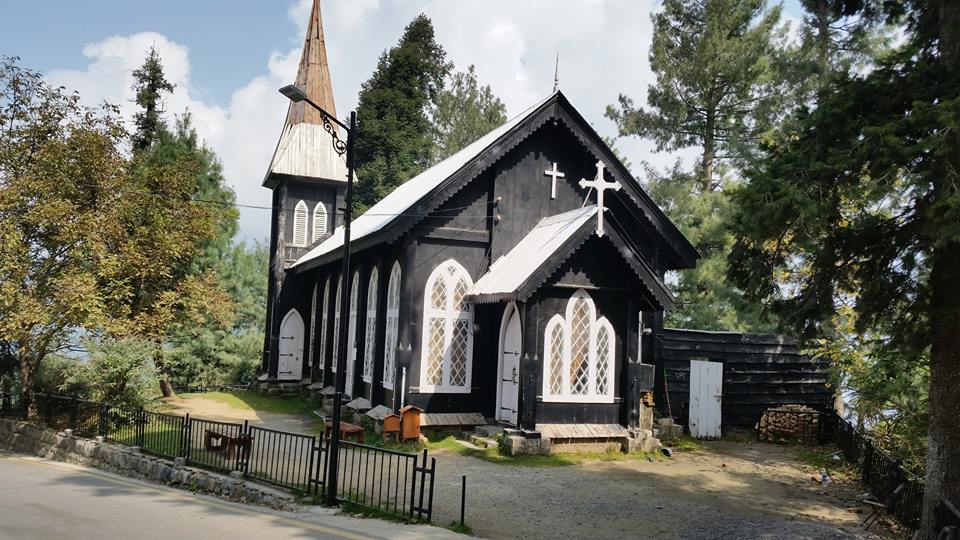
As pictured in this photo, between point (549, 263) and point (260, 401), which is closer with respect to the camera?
point (549, 263)

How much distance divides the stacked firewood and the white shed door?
134cm

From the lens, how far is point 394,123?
1758 inches

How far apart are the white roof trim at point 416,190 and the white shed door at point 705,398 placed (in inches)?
324

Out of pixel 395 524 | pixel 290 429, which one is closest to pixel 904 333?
pixel 395 524

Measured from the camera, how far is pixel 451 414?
54.6 ft

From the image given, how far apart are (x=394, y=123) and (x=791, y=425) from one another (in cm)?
3257

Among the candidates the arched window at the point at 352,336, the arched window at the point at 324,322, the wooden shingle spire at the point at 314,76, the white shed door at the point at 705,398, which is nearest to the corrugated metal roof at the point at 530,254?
the arched window at the point at 352,336

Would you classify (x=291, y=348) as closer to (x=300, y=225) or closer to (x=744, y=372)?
(x=300, y=225)

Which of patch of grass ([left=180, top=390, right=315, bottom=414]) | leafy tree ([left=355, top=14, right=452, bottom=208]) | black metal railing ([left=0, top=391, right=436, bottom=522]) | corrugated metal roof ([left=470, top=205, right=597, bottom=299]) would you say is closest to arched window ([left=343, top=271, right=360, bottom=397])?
black metal railing ([left=0, top=391, right=436, bottom=522])

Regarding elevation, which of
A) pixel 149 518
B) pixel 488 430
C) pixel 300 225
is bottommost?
pixel 149 518

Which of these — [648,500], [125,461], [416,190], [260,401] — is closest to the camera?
[648,500]

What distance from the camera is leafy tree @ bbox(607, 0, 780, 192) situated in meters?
27.5

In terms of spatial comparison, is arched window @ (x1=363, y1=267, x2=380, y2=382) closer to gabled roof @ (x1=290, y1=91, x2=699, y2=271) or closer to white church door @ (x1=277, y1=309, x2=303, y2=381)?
gabled roof @ (x1=290, y1=91, x2=699, y2=271)

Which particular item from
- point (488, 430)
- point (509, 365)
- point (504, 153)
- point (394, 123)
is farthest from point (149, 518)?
point (394, 123)
